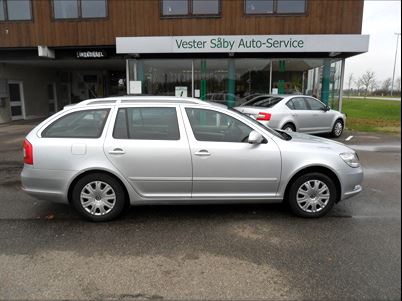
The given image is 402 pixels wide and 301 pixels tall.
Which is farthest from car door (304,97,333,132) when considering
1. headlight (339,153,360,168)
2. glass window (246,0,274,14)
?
headlight (339,153,360,168)

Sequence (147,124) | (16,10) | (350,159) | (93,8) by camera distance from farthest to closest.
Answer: (16,10) < (93,8) < (350,159) < (147,124)

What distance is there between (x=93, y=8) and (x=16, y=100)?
7646mm

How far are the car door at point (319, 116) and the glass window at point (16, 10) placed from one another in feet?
38.0

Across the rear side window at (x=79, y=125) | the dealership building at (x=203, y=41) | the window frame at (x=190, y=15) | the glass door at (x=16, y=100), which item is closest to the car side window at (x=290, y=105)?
the dealership building at (x=203, y=41)

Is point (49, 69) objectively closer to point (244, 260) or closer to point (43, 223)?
point (43, 223)

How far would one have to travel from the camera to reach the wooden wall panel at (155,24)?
13.2 metres

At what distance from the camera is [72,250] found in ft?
12.8

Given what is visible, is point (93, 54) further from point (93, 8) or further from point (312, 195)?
point (312, 195)

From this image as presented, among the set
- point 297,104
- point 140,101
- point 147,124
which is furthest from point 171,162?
point 297,104

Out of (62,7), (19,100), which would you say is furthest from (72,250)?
(19,100)

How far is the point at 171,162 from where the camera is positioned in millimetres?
4547

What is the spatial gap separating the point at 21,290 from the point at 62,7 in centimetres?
1367

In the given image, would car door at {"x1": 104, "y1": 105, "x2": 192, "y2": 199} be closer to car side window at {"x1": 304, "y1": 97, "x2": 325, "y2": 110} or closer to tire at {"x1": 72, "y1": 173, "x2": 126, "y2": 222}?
tire at {"x1": 72, "y1": 173, "x2": 126, "y2": 222}

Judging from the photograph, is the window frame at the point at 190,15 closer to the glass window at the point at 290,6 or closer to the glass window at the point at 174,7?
the glass window at the point at 174,7
